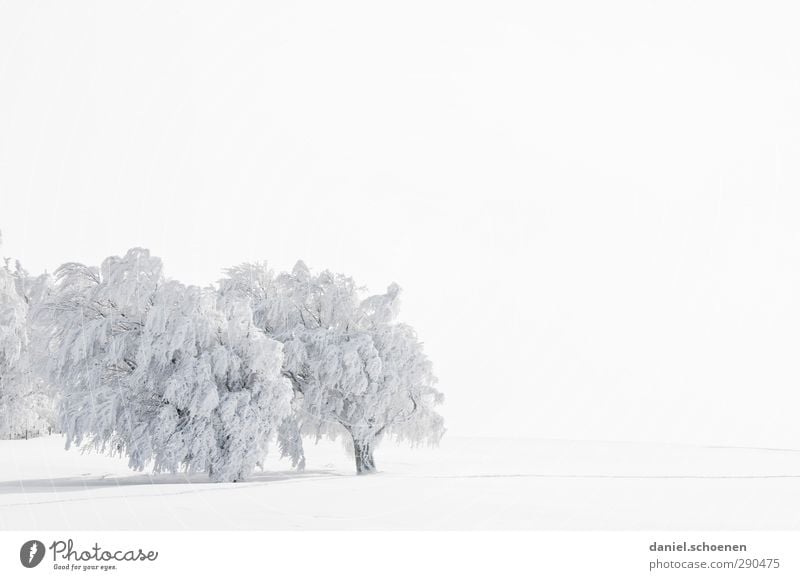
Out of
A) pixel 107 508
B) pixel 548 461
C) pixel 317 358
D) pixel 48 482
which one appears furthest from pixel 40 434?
pixel 107 508

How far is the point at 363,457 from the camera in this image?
1104 inches

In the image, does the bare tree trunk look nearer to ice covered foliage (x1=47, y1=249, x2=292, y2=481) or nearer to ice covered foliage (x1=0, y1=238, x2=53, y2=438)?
ice covered foliage (x1=47, y1=249, x2=292, y2=481)

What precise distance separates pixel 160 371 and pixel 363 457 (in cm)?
809

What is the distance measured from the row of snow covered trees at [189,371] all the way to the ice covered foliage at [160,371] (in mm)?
36

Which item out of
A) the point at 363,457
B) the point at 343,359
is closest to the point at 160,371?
the point at 343,359

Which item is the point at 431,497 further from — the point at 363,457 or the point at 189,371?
the point at 363,457

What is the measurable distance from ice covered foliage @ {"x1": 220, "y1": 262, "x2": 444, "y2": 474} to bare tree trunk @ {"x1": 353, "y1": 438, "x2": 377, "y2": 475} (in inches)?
1.4

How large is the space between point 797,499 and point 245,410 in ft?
48.1

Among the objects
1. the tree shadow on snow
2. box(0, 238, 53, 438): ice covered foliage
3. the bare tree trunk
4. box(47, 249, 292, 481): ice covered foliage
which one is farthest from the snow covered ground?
box(0, 238, 53, 438): ice covered foliage

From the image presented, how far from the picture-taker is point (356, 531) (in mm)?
11336

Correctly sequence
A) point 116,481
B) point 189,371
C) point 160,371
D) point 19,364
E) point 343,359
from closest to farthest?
point 189,371, point 160,371, point 116,481, point 343,359, point 19,364

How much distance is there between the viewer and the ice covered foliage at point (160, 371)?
23000 mm

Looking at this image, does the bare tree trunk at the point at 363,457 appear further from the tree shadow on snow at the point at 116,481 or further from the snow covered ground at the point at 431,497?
the tree shadow on snow at the point at 116,481

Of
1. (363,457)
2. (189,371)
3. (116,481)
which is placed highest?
(189,371)
